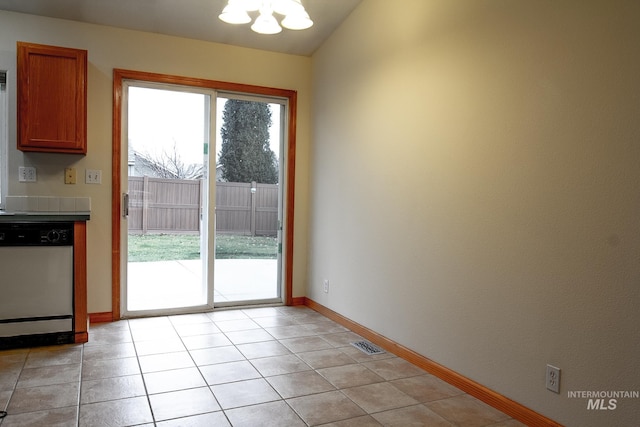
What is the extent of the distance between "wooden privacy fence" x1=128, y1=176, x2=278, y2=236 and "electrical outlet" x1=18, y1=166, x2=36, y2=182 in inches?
28.0

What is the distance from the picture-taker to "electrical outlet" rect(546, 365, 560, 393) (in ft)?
6.55

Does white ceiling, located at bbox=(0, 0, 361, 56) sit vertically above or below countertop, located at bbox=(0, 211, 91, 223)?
above

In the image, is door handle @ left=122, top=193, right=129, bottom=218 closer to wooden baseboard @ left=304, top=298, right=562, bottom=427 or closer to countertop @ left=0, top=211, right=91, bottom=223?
countertop @ left=0, top=211, right=91, bottom=223

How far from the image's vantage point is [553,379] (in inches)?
79.4

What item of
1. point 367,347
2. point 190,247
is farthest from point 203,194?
point 367,347

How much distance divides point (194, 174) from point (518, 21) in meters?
2.98

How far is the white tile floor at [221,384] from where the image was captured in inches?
84.1

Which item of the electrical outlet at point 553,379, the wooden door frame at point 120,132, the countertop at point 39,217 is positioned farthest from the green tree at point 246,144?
the electrical outlet at point 553,379

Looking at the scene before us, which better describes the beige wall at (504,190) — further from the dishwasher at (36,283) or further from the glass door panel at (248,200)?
the dishwasher at (36,283)

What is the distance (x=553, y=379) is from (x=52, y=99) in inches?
144

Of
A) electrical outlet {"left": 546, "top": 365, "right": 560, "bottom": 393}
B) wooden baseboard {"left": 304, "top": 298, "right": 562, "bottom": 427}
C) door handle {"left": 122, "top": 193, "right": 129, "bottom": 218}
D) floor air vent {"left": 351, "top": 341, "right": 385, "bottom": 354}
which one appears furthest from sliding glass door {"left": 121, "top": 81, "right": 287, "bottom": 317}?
electrical outlet {"left": 546, "top": 365, "right": 560, "bottom": 393}

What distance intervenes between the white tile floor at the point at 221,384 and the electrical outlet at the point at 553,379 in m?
0.28

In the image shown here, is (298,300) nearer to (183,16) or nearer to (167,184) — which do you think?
(167,184)

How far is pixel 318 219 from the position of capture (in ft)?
14.1
